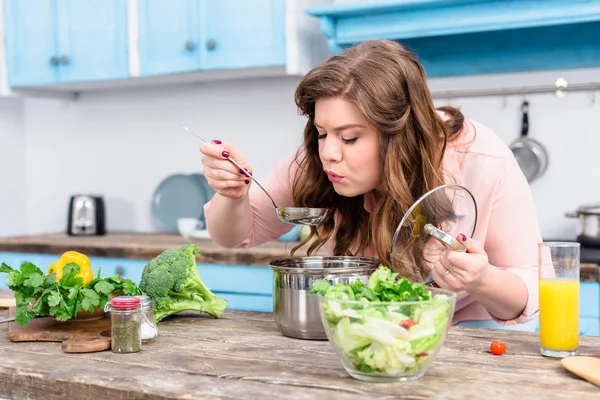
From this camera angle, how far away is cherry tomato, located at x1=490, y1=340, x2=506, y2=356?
1347mm

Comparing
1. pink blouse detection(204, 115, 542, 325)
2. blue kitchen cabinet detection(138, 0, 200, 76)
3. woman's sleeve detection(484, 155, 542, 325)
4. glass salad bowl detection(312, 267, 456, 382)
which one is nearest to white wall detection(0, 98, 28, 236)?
blue kitchen cabinet detection(138, 0, 200, 76)

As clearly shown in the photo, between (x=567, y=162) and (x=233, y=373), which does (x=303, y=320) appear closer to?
(x=233, y=373)

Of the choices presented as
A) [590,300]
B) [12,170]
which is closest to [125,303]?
[590,300]

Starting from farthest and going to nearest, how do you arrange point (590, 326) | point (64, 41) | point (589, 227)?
point (64, 41)
point (589, 227)
point (590, 326)

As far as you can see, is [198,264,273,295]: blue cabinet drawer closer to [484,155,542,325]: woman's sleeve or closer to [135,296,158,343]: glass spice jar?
[484,155,542,325]: woman's sleeve

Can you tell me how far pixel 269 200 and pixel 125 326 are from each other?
0.77 m

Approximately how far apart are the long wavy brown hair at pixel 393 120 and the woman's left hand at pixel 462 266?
183mm

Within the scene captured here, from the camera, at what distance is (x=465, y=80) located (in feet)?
11.1

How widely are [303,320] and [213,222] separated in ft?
2.01

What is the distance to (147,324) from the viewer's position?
1478 mm

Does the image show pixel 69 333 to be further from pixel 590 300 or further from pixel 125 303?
pixel 590 300

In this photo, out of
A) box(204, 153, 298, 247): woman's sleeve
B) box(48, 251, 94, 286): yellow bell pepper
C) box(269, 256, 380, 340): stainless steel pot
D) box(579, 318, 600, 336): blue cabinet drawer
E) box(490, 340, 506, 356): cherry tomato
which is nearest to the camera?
box(490, 340, 506, 356): cherry tomato

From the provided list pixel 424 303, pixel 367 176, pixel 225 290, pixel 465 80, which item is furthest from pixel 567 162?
pixel 424 303

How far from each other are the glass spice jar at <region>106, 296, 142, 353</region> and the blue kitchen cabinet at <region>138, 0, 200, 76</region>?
2.22m
